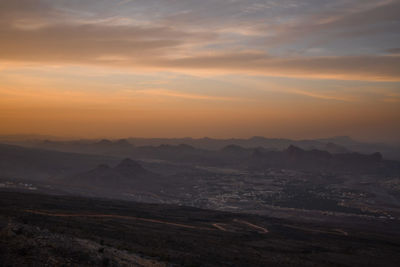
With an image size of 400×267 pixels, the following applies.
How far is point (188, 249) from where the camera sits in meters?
42.8

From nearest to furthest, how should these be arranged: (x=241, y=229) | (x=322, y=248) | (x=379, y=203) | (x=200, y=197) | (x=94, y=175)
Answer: (x=322, y=248) → (x=241, y=229) → (x=379, y=203) → (x=200, y=197) → (x=94, y=175)

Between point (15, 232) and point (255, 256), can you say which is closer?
point (15, 232)

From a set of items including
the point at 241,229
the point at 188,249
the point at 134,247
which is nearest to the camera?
the point at 134,247

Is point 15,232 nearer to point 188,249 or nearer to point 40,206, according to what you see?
point 188,249

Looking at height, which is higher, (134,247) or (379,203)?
(134,247)

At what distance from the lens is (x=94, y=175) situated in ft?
647

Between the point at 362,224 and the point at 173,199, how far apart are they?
80815 millimetres

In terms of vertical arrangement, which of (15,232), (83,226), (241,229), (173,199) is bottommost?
(173,199)

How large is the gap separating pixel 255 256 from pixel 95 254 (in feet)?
75.1

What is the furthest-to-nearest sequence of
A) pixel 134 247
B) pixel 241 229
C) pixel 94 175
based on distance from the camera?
1. pixel 94 175
2. pixel 241 229
3. pixel 134 247

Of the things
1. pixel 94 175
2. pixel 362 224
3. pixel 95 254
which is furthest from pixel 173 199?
pixel 95 254

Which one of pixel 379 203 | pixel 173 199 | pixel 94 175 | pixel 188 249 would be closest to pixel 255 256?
pixel 188 249

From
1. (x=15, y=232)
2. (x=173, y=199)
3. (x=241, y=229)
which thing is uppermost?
(x=15, y=232)

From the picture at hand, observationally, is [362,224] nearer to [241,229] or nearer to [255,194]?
[241,229]
